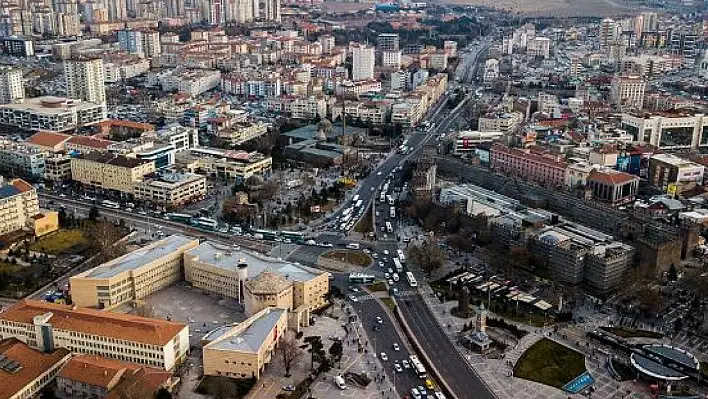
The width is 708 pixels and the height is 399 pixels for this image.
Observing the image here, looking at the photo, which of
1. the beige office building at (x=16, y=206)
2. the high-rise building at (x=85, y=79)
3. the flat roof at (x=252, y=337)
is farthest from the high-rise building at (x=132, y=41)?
the flat roof at (x=252, y=337)

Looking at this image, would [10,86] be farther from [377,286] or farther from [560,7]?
[560,7]

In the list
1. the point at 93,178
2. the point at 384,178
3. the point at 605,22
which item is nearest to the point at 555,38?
the point at 605,22

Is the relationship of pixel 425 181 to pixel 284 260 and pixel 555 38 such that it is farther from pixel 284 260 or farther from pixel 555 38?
pixel 555 38

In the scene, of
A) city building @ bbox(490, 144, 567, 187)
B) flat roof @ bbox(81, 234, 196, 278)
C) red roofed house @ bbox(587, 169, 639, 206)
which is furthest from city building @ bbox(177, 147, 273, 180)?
red roofed house @ bbox(587, 169, 639, 206)

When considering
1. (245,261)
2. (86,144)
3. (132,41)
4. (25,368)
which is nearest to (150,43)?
(132,41)

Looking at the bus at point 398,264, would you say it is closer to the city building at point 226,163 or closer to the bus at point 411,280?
the bus at point 411,280
